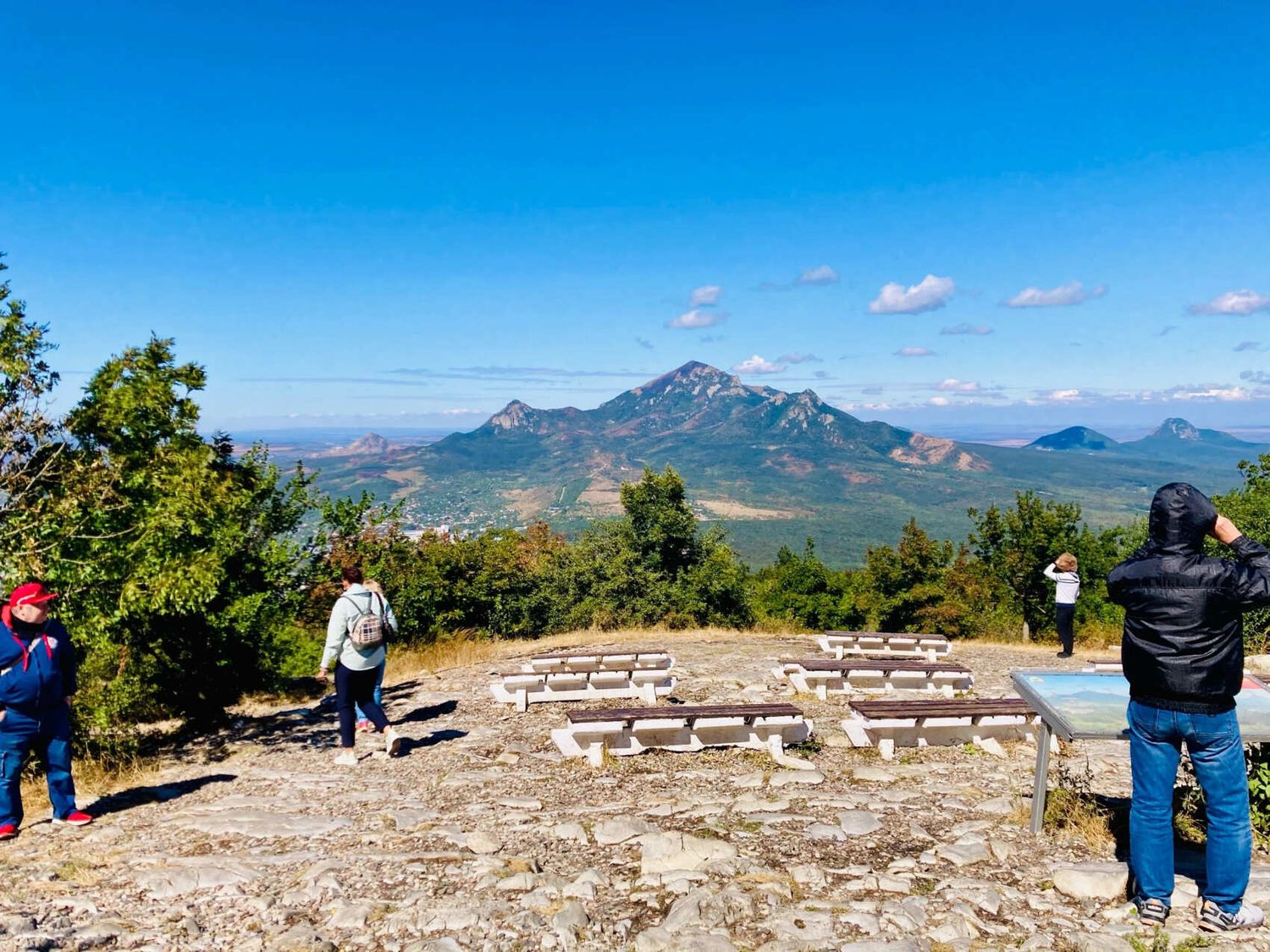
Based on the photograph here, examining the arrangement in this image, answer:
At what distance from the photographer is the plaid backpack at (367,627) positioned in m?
7.82

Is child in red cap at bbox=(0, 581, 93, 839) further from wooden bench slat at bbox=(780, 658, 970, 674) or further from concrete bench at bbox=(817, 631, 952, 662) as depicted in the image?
concrete bench at bbox=(817, 631, 952, 662)

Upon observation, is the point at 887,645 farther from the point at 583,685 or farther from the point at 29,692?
the point at 29,692

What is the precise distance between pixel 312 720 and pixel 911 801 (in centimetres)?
791

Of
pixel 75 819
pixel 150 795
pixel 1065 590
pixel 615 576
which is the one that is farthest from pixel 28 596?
pixel 615 576

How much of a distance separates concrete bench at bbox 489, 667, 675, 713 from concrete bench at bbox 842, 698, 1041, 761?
3.35m

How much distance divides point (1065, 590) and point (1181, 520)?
1031 centimetres

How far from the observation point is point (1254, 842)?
552 cm

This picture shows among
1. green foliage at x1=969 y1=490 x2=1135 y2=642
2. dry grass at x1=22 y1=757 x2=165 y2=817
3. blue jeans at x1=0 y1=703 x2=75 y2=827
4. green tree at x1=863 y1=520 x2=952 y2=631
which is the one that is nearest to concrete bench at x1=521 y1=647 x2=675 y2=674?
dry grass at x1=22 y1=757 x2=165 y2=817

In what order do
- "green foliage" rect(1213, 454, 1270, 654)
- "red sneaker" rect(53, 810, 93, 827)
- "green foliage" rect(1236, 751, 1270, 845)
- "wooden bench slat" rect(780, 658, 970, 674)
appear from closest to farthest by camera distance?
"green foliage" rect(1236, 751, 1270, 845) → "red sneaker" rect(53, 810, 93, 827) → "wooden bench slat" rect(780, 658, 970, 674) → "green foliage" rect(1213, 454, 1270, 654)

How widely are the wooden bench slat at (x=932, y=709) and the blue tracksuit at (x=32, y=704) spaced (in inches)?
309

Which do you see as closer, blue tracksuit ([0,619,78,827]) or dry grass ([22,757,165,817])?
blue tracksuit ([0,619,78,827])

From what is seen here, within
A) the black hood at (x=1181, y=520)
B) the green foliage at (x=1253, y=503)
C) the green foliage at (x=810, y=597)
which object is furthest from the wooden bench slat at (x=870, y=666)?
the green foliage at (x=810, y=597)

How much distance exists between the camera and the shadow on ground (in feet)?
23.1

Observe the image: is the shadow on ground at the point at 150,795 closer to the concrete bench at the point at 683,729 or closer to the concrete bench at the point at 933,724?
the concrete bench at the point at 683,729
